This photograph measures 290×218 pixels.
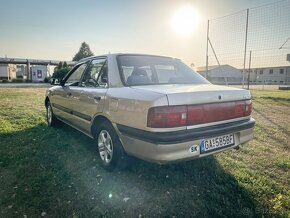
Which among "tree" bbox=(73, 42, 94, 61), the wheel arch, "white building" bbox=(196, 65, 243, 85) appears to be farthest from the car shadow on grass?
"tree" bbox=(73, 42, 94, 61)

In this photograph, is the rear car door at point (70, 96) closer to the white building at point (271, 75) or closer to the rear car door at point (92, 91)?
the rear car door at point (92, 91)

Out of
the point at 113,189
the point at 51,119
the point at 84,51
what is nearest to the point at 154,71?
the point at 113,189

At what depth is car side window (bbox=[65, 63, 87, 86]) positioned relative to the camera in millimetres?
4400

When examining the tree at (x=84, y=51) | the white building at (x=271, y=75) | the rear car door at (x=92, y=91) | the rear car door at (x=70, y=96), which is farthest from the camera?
the tree at (x=84, y=51)

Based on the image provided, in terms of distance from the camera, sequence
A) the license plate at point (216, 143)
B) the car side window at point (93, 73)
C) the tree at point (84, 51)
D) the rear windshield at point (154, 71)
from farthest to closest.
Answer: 1. the tree at point (84, 51)
2. the car side window at point (93, 73)
3. the rear windshield at point (154, 71)
4. the license plate at point (216, 143)

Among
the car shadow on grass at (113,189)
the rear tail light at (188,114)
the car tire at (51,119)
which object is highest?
the rear tail light at (188,114)

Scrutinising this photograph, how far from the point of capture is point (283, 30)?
35.3 ft

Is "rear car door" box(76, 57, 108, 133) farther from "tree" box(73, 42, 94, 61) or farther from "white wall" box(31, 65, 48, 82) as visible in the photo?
"tree" box(73, 42, 94, 61)

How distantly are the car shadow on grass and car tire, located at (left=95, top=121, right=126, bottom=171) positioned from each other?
0.16 m

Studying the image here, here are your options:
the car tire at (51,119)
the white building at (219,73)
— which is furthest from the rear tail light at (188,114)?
the white building at (219,73)

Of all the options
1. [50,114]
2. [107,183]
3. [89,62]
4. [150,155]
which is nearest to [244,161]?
[150,155]

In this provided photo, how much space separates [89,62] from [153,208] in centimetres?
274

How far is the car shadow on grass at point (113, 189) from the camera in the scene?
8.13ft

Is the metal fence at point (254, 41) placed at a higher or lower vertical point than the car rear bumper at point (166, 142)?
higher
